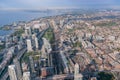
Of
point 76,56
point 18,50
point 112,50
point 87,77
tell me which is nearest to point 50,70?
point 87,77

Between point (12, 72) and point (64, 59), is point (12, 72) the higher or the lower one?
the higher one

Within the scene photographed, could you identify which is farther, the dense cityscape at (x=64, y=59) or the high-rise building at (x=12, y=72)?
the dense cityscape at (x=64, y=59)

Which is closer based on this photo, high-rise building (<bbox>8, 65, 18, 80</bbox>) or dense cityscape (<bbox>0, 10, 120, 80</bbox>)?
high-rise building (<bbox>8, 65, 18, 80</bbox>)

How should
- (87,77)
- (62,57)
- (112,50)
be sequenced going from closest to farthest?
(87,77)
(62,57)
(112,50)

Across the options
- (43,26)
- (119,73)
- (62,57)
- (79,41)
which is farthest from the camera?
(43,26)

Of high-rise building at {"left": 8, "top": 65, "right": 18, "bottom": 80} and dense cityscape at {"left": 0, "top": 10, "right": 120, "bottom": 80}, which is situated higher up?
high-rise building at {"left": 8, "top": 65, "right": 18, "bottom": 80}

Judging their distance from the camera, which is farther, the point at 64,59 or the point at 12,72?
the point at 64,59

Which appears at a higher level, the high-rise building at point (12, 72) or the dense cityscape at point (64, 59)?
the high-rise building at point (12, 72)

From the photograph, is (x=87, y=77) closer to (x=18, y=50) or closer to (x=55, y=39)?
(x=18, y=50)

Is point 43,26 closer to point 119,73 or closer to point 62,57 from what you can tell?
point 62,57

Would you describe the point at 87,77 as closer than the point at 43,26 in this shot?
Yes
